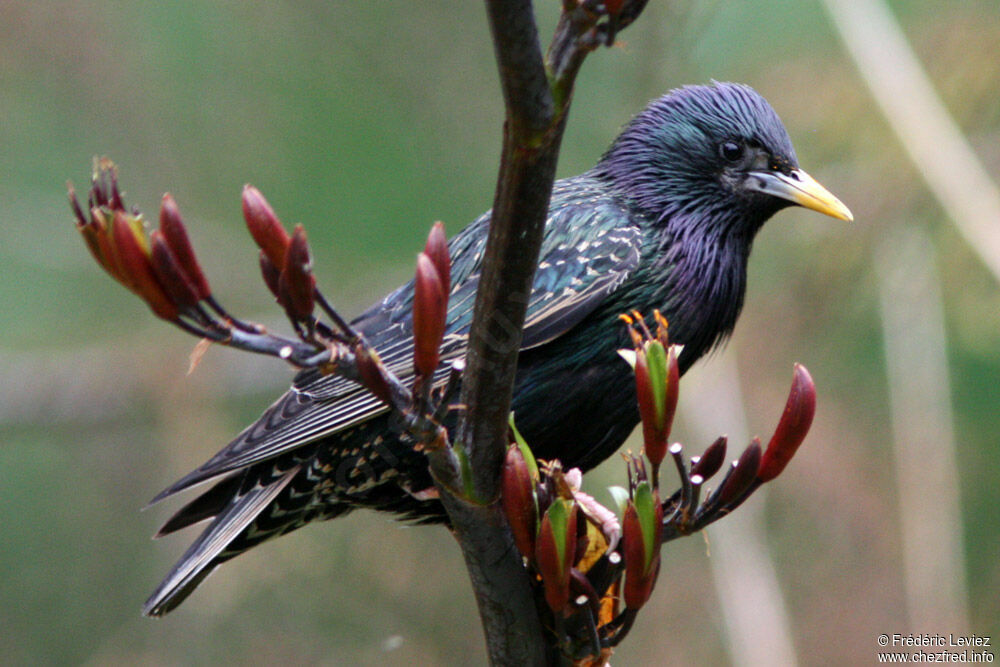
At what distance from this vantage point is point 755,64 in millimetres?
4762

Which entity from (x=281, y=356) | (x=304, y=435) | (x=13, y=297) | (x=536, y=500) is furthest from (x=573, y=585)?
(x=13, y=297)

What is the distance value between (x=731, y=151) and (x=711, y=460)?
1.34 metres

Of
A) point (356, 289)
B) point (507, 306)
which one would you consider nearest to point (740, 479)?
point (507, 306)

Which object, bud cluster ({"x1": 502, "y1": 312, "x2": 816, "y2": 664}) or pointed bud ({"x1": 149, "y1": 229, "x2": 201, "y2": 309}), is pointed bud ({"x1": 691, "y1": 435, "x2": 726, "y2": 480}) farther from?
pointed bud ({"x1": 149, "y1": 229, "x2": 201, "y2": 309})

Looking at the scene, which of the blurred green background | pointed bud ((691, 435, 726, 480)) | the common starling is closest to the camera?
pointed bud ((691, 435, 726, 480))

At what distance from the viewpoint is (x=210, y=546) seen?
2.84m

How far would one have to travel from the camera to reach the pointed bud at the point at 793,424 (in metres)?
1.74

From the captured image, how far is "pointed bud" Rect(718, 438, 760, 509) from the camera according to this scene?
1.76 meters

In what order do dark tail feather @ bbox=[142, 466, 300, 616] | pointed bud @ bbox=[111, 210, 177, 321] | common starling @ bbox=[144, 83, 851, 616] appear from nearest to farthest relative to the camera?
1. pointed bud @ bbox=[111, 210, 177, 321]
2. common starling @ bbox=[144, 83, 851, 616]
3. dark tail feather @ bbox=[142, 466, 300, 616]

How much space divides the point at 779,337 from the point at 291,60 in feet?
10.4

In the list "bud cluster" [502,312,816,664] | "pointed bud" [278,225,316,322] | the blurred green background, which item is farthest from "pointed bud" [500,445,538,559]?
the blurred green background

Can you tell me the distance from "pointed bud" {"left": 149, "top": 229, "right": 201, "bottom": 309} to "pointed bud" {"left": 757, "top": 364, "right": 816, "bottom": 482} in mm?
876

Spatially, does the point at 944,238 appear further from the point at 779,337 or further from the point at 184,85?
the point at 184,85

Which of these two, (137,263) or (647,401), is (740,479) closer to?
(647,401)
